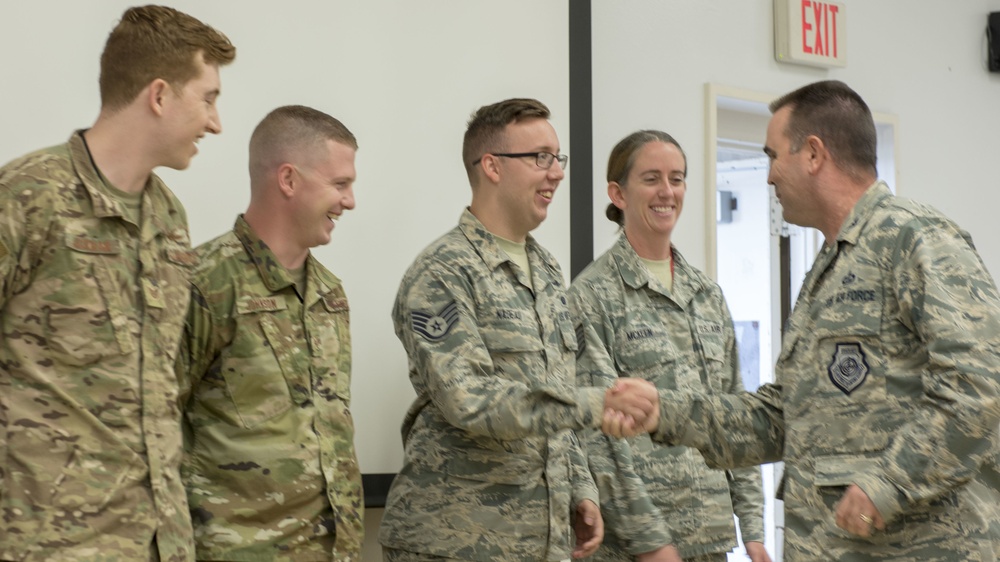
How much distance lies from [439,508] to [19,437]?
1005mm

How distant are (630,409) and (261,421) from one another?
882mm

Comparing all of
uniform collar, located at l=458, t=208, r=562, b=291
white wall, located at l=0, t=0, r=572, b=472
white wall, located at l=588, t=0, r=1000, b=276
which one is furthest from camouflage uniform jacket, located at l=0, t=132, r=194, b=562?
white wall, located at l=588, t=0, r=1000, b=276

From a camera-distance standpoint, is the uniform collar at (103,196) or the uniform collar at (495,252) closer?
the uniform collar at (103,196)

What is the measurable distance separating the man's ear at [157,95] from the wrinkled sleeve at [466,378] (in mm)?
771

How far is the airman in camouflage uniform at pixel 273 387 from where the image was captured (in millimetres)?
2232

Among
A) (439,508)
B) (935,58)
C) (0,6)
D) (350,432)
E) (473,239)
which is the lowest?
(439,508)

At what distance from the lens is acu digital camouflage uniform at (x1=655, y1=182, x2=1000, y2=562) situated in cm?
200

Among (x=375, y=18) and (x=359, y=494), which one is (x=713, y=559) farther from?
(x=375, y=18)

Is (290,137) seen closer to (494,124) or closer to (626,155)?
(494,124)

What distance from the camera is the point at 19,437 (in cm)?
183

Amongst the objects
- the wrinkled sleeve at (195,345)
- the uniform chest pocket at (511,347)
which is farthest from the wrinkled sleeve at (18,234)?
the uniform chest pocket at (511,347)

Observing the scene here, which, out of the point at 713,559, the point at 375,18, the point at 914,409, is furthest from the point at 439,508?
the point at 375,18

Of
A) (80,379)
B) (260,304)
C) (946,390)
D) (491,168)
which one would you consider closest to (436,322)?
(260,304)

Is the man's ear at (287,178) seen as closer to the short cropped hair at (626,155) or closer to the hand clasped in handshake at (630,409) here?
the hand clasped in handshake at (630,409)
